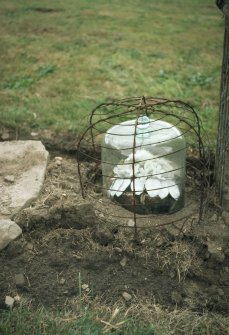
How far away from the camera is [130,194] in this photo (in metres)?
3.42

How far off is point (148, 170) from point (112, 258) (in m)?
0.71

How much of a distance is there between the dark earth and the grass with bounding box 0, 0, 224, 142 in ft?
5.05

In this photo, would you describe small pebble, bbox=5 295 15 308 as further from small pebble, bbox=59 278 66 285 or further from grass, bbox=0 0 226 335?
small pebble, bbox=59 278 66 285

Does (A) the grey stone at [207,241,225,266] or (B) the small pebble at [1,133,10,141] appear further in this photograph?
(B) the small pebble at [1,133,10,141]

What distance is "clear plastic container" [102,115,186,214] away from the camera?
3.34m

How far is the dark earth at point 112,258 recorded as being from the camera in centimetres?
284

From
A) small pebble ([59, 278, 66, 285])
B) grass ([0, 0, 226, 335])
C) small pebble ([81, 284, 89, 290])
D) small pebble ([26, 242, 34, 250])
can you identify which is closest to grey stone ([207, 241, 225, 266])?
grass ([0, 0, 226, 335])

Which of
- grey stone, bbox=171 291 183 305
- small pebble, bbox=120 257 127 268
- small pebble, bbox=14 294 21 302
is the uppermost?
small pebble, bbox=120 257 127 268

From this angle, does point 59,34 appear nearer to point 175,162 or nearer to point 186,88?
point 186,88

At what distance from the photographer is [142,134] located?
3.36 meters

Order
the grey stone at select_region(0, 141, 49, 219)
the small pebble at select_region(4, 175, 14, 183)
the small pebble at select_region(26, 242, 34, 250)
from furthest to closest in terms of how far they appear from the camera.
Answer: the small pebble at select_region(4, 175, 14, 183) → the grey stone at select_region(0, 141, 49, 219) → the small pebble at select_region(26, 242, 34, 250)

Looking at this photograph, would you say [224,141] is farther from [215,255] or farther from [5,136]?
[5,136]

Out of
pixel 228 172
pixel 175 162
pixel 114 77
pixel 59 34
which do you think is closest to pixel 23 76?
pixel 114 77

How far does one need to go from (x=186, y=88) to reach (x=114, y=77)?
3.05 ft
